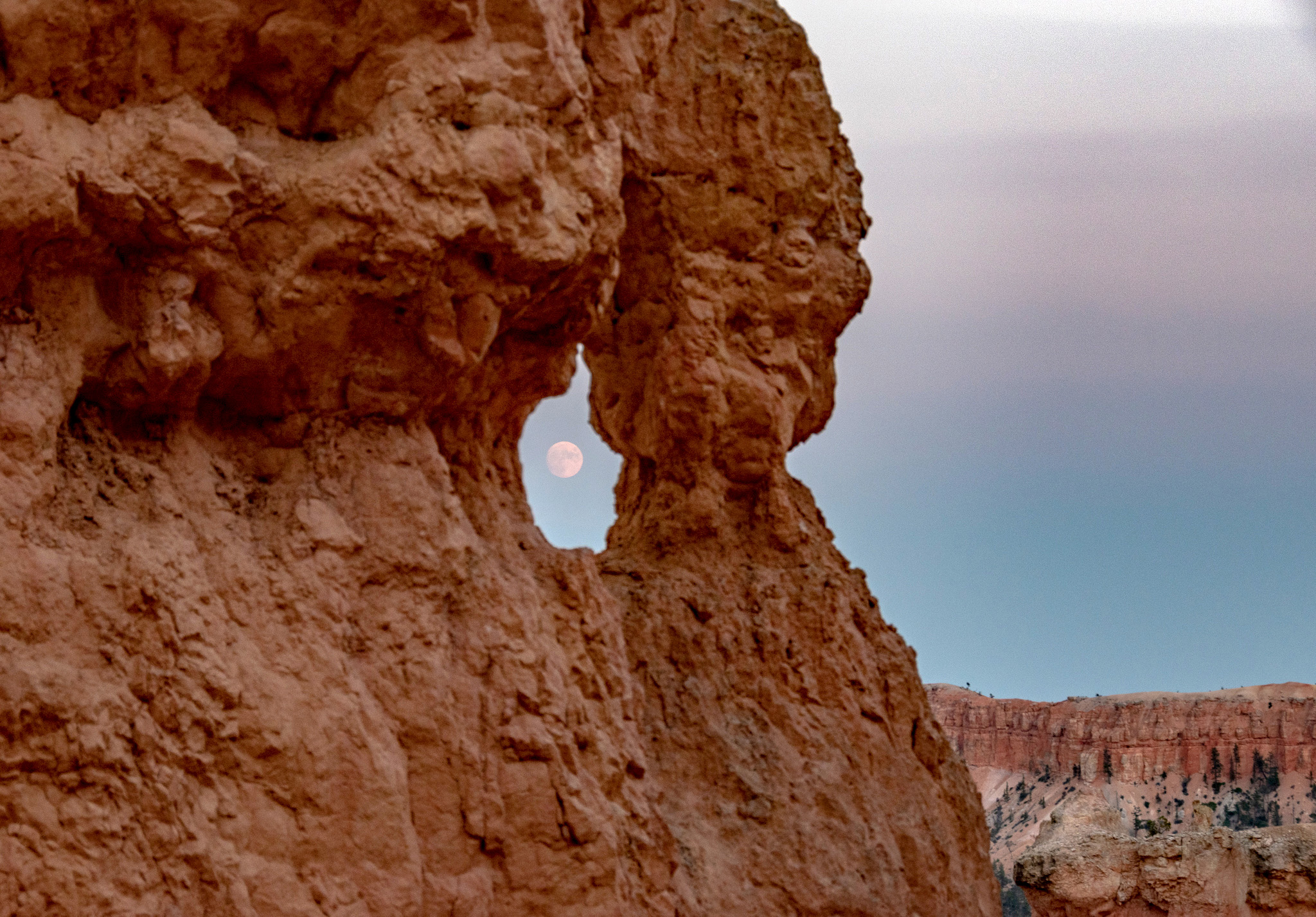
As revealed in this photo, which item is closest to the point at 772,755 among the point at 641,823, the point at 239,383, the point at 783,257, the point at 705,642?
the point at 705,642

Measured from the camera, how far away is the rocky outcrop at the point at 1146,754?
59.9 meters

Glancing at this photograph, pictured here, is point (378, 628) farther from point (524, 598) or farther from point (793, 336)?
point (793, 336)

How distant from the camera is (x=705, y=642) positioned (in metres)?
8.45

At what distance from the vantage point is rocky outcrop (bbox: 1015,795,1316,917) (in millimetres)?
15266

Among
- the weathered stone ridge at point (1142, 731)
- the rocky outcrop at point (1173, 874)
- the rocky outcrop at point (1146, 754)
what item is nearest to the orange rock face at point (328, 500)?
the rocky outcrop at point (1173, 874)

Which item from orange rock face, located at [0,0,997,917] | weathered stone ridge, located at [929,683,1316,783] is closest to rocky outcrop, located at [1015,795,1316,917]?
orange rock face, located at [0,0,997,917]

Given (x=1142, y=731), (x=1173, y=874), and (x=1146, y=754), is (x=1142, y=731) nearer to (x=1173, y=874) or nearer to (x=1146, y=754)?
(x=1146, y=754)

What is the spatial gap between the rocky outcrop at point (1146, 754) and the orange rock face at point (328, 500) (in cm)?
5355

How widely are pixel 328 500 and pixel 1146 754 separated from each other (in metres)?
63.6

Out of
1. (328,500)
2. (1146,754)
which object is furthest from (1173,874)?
(1146,754)

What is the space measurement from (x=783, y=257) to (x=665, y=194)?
92cm

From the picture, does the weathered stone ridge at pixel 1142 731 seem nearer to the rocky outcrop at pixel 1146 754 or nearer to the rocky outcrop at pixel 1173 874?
the rocky outcrop at pixel 1146 754

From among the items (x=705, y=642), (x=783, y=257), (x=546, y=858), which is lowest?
(x=546, y=858)

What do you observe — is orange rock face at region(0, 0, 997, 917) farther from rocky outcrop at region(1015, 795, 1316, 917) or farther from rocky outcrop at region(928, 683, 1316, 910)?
rocky outcrop at region(928, 683, 1316, 910)
